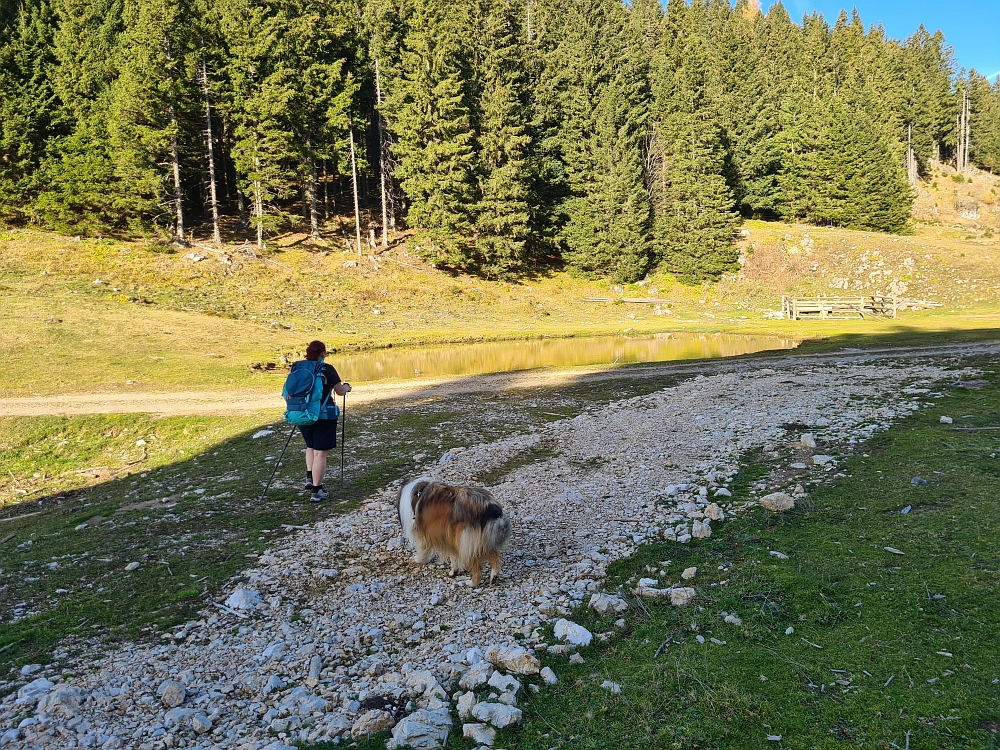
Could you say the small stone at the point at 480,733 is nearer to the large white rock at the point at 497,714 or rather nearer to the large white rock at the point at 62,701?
the large white rock at the point at 497,714

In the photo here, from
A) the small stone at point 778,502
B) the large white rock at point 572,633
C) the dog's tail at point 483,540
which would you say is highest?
the dog's tail at point 483,540

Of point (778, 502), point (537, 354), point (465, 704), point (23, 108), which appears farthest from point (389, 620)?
point (23, 108)

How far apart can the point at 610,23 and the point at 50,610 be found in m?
76.6

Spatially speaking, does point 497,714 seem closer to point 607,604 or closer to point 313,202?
point 607,604

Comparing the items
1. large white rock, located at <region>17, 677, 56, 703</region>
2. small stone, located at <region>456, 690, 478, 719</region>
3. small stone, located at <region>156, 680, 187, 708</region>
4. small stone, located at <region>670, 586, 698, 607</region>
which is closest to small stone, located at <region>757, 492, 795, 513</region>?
small stone, located at <region>670, 586, 698, 607</region>

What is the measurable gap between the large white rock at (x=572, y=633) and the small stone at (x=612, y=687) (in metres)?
0.78

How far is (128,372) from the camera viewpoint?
998 inches

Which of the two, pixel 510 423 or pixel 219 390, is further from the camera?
pixel 219 390

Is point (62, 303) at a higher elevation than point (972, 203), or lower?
lower

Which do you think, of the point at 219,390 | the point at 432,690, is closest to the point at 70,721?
the point at 432,690

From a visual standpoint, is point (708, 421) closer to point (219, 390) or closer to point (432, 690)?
point (432, 690)

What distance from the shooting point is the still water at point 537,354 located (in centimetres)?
2881

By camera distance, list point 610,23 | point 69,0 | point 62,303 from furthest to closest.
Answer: point 610,23 < point 69,0 < point 62,303

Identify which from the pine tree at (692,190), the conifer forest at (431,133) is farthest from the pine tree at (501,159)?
the pine tree at (692,190)
